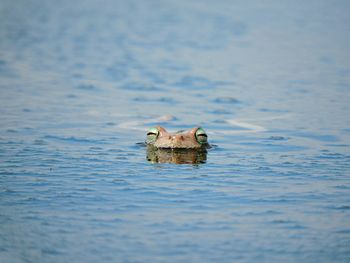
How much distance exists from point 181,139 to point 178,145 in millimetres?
112

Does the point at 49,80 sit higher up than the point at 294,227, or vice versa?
the point at 49,80

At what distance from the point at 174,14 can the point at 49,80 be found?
21854 millimetres

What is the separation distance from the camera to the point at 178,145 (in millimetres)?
13477

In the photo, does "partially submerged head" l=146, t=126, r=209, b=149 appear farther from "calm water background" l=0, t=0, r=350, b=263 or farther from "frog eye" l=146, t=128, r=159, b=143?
"calm water background" l=0, t=0, r=350, b=263

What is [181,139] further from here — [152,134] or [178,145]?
[152,134]

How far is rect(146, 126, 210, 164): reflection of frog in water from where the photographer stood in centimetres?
1319

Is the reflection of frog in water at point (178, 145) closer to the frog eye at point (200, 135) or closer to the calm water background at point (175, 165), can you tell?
the frog eye at point (200, 135)

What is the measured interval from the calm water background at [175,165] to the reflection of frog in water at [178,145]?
24cm

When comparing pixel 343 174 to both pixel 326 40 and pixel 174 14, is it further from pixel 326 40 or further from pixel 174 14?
pixel 174 14

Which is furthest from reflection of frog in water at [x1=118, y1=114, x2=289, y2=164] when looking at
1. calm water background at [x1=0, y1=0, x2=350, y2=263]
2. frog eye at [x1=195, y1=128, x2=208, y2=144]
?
calm water background at [x1=0, y1=0, x2=350, y2=263]

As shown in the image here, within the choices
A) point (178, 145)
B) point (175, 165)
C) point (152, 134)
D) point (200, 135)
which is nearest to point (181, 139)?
point (178, 145)

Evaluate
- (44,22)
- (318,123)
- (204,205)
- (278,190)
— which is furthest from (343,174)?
(44,22)

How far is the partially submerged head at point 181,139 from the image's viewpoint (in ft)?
44.2

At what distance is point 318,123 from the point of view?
16391 millimetres
